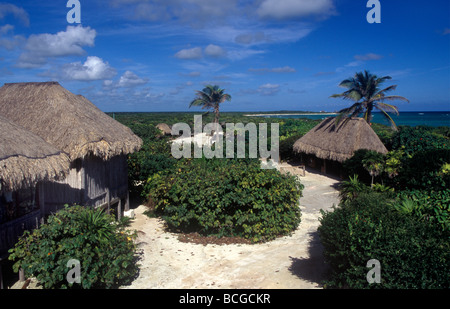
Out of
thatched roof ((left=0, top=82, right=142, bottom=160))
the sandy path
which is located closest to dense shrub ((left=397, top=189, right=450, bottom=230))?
the sandy path

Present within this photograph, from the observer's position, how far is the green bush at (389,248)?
4652 mm

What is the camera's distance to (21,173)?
644 centimetres

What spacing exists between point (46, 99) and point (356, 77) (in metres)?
18.7

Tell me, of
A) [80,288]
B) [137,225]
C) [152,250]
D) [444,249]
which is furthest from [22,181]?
[444,249]

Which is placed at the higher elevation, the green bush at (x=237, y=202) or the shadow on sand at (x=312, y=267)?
the green bush at (x=237, y=202)

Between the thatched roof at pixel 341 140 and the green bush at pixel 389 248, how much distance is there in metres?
11.6

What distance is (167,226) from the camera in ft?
33.5

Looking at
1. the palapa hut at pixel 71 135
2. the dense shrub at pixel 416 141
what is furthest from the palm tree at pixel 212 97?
the palapa hut at pixel 71 135

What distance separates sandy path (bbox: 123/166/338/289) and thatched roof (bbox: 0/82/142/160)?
283 cm

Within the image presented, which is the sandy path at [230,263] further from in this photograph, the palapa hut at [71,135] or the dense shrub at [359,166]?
the dense shrub at [359,166]

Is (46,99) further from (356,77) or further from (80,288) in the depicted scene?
(356,77)

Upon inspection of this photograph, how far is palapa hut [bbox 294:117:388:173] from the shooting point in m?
16.8

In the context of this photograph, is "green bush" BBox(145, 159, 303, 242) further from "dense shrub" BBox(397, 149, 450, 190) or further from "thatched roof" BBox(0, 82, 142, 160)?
"dense shrub" BBox(397, 149, 450, 190)
